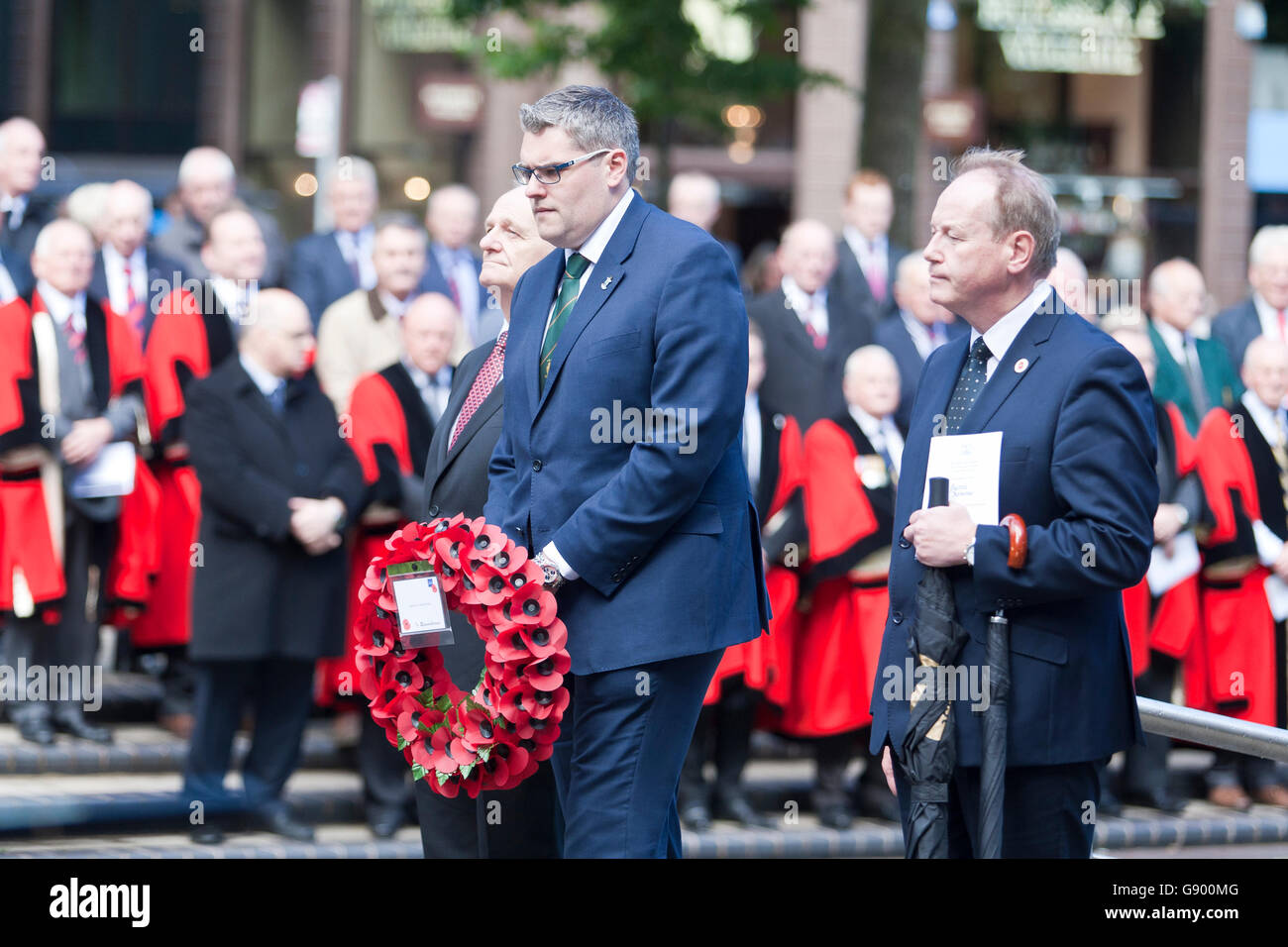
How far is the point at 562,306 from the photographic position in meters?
4.27

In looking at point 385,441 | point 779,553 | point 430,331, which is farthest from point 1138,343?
point 385,441

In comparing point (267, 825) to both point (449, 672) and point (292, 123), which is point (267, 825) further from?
point (292, 123)

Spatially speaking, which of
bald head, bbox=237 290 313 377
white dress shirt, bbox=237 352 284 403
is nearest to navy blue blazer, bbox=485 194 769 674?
bald head, bbox=237 290 313 377

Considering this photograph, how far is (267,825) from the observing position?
284 inches

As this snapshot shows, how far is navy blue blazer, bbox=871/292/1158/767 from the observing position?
12.1ft

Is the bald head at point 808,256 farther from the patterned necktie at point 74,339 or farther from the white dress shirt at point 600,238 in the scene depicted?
the white dress shirt at point 600,238

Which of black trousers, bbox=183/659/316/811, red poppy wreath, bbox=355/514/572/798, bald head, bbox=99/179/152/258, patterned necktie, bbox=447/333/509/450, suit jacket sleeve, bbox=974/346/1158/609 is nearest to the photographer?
suit jacket sleeve, bbox=974/346/1158/609

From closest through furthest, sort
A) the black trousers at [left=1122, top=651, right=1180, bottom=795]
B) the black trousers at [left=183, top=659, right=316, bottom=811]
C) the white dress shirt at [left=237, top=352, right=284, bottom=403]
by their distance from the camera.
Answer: the black trousers at [left=183, top=659, right=316, bottom=811] → the white dress shirt at [left=237, top=352, right=284, bottom=403] → the black trousers at [left=1122, top=651, right=1180, bottom=795]

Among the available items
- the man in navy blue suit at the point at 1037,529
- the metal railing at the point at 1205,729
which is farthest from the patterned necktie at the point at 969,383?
the metal railing at the point at 1205,729

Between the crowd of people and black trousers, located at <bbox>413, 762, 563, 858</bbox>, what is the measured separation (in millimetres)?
2505

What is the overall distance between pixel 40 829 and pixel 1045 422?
4.86 m

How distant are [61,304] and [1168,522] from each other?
513cm

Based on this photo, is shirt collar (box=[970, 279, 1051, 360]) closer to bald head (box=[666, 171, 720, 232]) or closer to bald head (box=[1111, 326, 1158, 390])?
bald head (box=[1111, 326, 1158, 390])

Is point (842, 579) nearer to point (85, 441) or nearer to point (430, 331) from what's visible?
point (430, 331)
